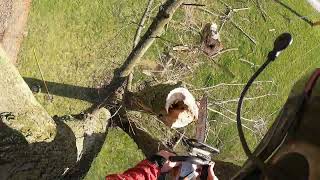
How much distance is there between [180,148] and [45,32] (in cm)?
206

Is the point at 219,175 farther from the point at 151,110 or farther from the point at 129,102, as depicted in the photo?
the point at 129,102

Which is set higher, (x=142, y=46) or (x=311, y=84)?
(x=311, y=84)

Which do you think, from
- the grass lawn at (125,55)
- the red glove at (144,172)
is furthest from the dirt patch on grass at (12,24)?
the red glove at (144,172)

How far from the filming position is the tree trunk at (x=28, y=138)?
131 inches

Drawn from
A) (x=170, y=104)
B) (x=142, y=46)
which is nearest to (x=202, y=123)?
(x=170, y=104)

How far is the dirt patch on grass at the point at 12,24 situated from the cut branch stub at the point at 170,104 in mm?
1561

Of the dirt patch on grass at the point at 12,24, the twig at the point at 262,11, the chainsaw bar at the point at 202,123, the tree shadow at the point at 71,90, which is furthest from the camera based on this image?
the twig at the point at 262,11

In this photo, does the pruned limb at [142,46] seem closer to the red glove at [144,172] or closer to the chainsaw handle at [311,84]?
the red glove at [144,172]

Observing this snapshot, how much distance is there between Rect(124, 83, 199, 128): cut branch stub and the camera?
441 centimetres

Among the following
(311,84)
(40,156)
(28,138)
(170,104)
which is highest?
(311,84)

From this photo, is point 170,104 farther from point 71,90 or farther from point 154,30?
point 71,90

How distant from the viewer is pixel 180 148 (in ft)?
15.9

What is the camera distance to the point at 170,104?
4422 millimetres

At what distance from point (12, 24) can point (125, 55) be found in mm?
1403
